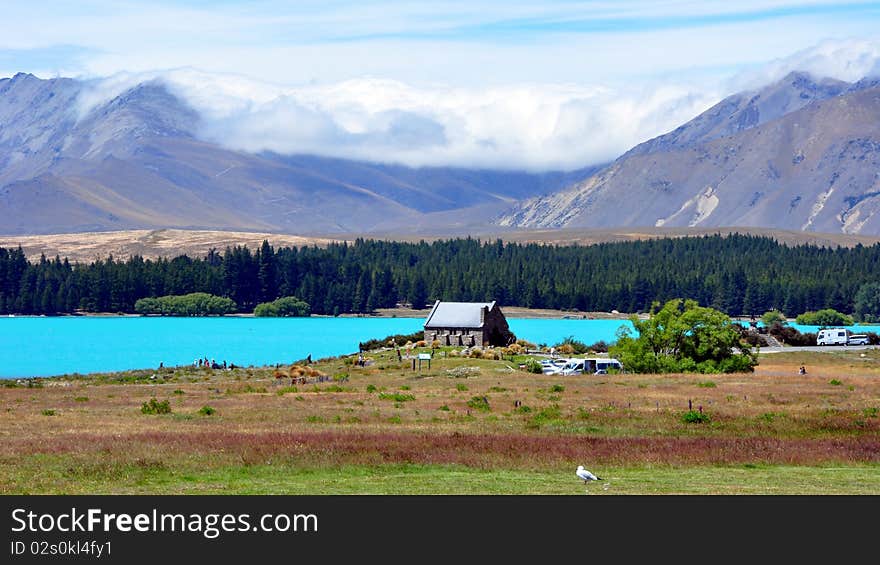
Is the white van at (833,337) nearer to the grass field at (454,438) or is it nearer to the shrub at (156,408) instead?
the grass field at (454,438)

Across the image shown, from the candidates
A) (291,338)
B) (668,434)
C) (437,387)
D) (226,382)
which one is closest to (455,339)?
(226,382)

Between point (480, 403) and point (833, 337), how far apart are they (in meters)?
72.0

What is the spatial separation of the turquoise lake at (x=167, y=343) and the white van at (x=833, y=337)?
35.5 metres

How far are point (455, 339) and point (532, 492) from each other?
273ft

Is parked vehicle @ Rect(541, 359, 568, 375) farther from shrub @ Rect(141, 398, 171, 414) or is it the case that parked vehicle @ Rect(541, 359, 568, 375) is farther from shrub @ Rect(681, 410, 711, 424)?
shrub @ Rect(681, 410, 711, 424)

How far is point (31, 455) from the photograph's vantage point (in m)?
31.3

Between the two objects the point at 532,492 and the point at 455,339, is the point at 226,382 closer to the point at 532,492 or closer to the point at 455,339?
the point at 455,339

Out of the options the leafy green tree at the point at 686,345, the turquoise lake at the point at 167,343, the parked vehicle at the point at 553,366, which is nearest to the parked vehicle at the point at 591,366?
the parked vehicle at the point at 553,366

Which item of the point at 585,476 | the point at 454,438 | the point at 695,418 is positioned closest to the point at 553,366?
the point at 695,418

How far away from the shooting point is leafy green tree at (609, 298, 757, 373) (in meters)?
76.5

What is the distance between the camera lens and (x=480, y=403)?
1960 inches

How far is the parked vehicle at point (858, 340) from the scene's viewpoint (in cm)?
11359

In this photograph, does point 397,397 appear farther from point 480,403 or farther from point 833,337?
point 833,337
